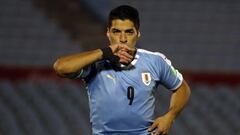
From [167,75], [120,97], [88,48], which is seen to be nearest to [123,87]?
[120,97]

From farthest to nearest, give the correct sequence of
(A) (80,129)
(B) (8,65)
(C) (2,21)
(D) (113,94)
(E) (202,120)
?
1. (C) (2,21)
2. (B) (8,65)
3. (E) (202,120)
4. (A) (80,129)
5. (D) (113,94)

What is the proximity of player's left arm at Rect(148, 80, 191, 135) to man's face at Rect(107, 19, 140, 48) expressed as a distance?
373 millimetres

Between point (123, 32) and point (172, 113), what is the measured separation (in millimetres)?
474

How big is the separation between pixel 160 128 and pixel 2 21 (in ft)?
18.6

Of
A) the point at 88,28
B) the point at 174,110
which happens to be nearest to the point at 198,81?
the point at 88,28

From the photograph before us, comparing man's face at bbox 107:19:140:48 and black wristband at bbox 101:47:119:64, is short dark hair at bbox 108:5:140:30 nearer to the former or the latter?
man's face at bbox 107:19:140:48

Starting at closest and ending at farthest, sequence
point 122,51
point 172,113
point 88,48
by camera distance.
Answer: point 122,51, point 172,113, point 88,48

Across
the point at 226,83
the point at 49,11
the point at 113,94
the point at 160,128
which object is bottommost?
the point at 226,83

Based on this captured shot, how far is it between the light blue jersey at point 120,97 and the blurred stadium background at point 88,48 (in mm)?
3281

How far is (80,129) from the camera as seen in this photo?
6.20m

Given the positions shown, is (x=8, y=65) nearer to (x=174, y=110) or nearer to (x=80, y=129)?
(x=80, y=129)

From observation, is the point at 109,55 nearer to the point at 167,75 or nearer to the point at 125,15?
the point at 125,15

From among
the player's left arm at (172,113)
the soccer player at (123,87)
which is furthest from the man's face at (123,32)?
the player's left arm at (172,113)

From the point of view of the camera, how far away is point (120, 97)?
2805mm
